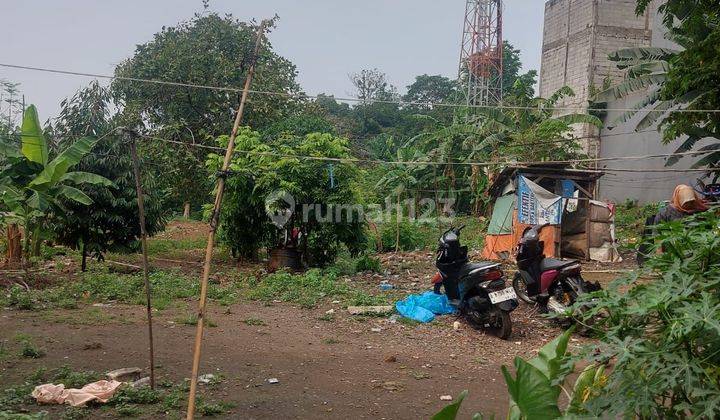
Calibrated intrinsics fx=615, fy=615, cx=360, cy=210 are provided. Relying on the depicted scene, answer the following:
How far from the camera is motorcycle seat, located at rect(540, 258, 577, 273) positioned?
284 inches

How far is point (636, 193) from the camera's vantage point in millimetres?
17781

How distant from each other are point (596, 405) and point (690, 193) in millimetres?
5180

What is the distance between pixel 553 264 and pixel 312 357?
309cm

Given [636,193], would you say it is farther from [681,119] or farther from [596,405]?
[596,405]

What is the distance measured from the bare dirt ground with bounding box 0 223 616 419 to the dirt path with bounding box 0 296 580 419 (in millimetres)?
10

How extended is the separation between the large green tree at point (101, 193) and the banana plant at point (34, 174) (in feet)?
2.85

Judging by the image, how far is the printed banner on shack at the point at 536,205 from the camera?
498 inches

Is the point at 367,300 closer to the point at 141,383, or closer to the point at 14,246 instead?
the point at 141,383

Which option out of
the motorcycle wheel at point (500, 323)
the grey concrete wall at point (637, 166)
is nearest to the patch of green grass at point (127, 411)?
the motorcycle wheel at point (500, 323)

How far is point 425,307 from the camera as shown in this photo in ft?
26.5

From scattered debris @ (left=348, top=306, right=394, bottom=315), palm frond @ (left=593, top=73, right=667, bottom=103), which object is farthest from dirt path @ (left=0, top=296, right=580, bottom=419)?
palm frond @ (left=593, top=73, right=667, bottom=103)

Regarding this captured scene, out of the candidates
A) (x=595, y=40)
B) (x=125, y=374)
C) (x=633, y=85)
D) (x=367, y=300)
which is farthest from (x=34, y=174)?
(x=595, y=40)

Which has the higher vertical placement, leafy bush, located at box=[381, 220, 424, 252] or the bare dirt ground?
leafy bush, located at box=[381, 220, 424, 252]

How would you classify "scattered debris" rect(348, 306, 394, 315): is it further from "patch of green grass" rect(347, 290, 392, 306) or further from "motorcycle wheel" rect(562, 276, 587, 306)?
"motorcycle wheel" rect(562, 276, 587, 306)
